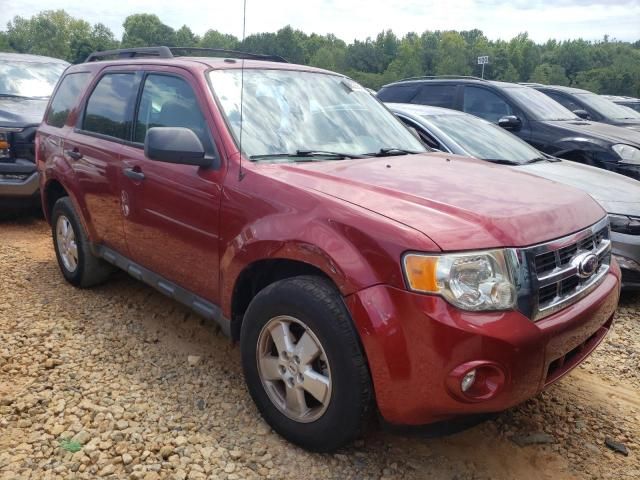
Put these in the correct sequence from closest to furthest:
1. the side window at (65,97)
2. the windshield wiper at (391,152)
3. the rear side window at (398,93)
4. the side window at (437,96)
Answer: the windshield wiper at (391,152), the side window at (65,97), the side window at (437,96), the rear side window at (398,93)

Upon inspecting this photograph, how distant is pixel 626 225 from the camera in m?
4.34

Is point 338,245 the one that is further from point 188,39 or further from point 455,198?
point 188,39

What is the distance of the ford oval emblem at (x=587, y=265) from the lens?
8.02 ft

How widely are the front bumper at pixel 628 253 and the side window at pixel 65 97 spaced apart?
4196 millimetres

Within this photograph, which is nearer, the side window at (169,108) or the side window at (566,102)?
the side window at (169,108)

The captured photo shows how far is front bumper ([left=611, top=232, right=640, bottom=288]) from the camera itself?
4.26 metres

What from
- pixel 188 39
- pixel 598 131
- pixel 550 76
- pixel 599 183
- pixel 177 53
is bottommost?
pixel 599 183

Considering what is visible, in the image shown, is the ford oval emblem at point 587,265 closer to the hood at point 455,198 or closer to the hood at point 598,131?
the hood at point 455,198

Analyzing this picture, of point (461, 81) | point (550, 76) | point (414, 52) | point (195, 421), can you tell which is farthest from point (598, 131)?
point (414, 52)

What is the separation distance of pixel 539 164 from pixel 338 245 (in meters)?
3.67

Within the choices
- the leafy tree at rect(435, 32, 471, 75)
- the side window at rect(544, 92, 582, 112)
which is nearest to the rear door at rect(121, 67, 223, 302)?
the side window at rect(544, 92, 582, 112)

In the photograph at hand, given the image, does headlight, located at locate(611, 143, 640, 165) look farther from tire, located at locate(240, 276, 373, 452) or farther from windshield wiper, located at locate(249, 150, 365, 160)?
tire, located at locate(240, 276, 373, 452)

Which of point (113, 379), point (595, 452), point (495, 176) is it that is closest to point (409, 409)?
point (595, 452)

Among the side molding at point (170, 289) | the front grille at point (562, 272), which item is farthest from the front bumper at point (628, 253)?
the side molding at point (170, 289)
